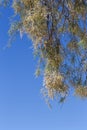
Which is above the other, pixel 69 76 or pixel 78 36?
pixel 78 36

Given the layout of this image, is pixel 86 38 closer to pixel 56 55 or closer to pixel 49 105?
pixel 56 55

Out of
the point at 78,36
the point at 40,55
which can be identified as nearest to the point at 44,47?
the point at 40,55

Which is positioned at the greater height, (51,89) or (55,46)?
(55,46)

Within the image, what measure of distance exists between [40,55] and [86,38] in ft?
2.11

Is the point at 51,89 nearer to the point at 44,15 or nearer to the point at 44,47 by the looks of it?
the point at 44,47

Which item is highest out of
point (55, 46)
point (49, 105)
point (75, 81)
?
point (55, 46)

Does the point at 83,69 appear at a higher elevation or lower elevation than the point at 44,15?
lower

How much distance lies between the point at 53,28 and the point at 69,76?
68 cm

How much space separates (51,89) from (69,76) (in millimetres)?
378

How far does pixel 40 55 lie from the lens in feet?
18.6

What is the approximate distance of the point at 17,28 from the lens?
575 centimetres

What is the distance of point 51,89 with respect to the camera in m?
5.46

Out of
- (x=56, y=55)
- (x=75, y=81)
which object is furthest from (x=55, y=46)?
(x=75, y=81)

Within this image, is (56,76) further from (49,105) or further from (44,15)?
(44,15)
